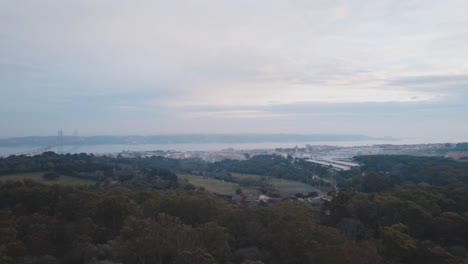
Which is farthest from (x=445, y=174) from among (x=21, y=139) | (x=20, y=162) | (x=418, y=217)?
(x=21, y=139)

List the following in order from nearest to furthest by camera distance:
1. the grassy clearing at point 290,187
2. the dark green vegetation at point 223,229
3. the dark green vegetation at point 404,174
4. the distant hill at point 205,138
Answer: the dark green vegetation at point 223,229, the dark green vegetation at point 404,174, the grassy clearing at point 290,187, the distant hill at point 205,138

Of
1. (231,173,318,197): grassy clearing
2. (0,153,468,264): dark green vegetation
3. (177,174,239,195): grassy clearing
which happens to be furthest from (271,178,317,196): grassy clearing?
(0,153,468,264): dark green vegetation

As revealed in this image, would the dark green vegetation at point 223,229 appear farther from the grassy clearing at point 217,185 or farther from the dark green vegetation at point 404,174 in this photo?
the grassy clearing at point 217,185

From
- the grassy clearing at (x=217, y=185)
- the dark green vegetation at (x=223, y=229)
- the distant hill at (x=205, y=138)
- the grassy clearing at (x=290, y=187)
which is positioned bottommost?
the grassy clearing at (x=290, y=187)

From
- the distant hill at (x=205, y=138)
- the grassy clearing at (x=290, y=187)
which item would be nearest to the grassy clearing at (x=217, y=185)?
the grassy clearing at (x=290, y=187)

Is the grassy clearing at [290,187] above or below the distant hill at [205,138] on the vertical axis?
below

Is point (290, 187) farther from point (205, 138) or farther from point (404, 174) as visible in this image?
point (205, 138)

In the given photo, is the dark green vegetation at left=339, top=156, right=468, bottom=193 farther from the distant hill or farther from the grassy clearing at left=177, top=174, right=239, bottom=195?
the distant hill

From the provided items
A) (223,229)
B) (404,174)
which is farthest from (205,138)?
(223,229)

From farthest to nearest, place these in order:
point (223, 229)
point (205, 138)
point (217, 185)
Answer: point (205, 138) < point (217, 185) < point (223, 229)

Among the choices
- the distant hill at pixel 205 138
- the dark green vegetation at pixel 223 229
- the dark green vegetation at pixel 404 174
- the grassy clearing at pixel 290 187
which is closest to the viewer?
the dark green vegetation at pixel 223 229
